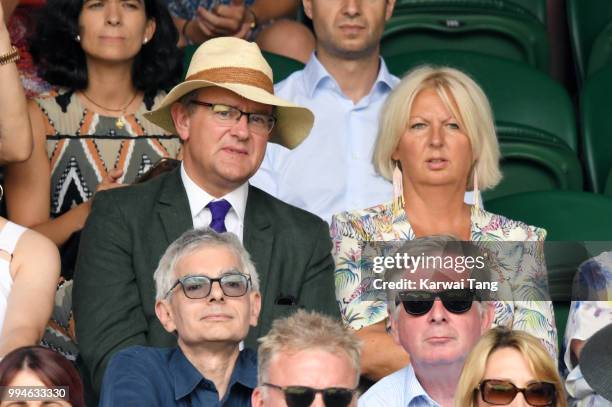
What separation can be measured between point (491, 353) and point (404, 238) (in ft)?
3.58

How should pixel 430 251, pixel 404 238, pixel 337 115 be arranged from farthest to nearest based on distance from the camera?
pixel 337 115
pixel 404 238
pixel 430 251

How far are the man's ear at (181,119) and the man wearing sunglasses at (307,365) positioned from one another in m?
1.06

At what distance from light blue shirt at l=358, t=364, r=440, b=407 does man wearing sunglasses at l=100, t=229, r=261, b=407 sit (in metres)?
0.26

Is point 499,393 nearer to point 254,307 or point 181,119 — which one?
point 254,307

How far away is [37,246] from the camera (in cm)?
365

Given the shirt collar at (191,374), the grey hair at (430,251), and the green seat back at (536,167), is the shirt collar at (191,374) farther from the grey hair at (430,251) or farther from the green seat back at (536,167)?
the green seat back at (536,167)

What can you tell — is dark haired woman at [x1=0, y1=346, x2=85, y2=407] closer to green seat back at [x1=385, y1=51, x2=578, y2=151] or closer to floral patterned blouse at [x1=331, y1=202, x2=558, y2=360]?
floral patterned blouse at [x1=331, y1=202, x2=558, y2=360]

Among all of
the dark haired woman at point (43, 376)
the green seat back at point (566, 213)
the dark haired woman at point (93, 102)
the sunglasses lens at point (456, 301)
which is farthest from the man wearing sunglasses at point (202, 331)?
the green seat back at point (566, 213)

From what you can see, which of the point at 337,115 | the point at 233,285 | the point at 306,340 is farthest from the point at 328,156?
the point at 306,340

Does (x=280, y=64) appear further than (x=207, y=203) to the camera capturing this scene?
Yes

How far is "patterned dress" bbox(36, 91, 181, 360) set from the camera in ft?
14.7

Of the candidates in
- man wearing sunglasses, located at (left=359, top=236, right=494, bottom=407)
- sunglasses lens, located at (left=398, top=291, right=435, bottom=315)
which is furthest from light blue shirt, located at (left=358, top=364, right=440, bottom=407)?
sunglasses lens, located at (left=398, top=291, right=435, bottom=315)

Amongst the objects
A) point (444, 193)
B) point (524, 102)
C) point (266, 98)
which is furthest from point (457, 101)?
point (524, 102)

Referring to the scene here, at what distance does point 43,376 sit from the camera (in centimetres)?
294
